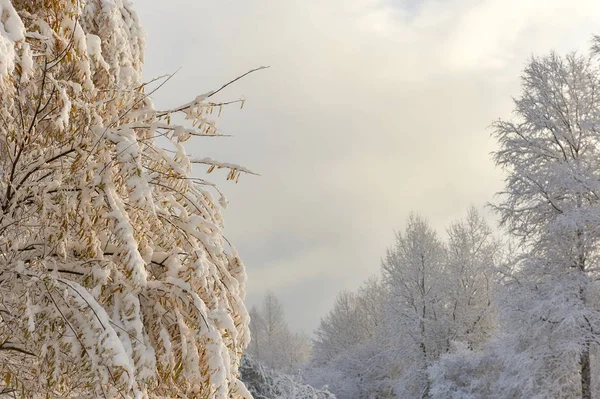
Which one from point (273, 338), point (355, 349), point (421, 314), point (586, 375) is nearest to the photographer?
point (586, 375)

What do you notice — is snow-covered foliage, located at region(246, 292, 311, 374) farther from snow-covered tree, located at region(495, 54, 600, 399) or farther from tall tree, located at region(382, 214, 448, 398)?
snow-covered tree, located at region(495, 54, 600, 399)

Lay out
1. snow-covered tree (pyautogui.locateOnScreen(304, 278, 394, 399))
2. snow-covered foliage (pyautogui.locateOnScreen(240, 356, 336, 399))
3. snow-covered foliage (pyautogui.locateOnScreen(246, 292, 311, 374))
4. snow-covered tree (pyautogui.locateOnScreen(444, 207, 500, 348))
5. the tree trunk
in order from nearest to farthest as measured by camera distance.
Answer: snow-covered foliage (pyautogui.locateOnScreen(240, 356, 336, 399))
the tree trunk
snow-covered tree (pyautogui.locateOnScreen(444, 207, 500, 348))
snow-covered tree (pyautogui.locateOnScreen(304, 278, 394, 399))
snow-covered foliage (pyautogui.locateOnScreen(246, 292, 311, 374))

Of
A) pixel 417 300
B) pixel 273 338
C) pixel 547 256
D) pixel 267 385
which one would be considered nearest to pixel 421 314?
pixel 417 300

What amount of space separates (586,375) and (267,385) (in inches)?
267

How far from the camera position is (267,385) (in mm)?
10570

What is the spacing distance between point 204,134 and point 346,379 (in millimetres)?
20580

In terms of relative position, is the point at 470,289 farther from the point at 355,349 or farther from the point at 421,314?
the point at 355,349

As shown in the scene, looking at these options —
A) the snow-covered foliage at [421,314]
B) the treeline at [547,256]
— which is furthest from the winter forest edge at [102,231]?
the snow-covered foliage at [421,314]

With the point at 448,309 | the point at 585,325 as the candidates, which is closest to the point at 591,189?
the point at 585,325

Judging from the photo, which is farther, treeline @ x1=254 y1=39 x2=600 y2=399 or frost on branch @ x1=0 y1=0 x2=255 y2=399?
treeline @ x1=254 y1=39 x2=600 y2=399

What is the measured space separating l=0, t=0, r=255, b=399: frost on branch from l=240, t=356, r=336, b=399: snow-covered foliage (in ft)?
23.6

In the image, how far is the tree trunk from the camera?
36.5ft

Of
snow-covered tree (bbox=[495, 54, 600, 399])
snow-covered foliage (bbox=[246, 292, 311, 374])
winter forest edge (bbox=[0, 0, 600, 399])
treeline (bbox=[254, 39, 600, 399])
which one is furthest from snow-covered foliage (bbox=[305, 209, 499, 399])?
snow-covered foliage (bbox=[246, 292, 311, 374])

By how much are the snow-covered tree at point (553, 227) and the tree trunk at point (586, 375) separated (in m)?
0.02
